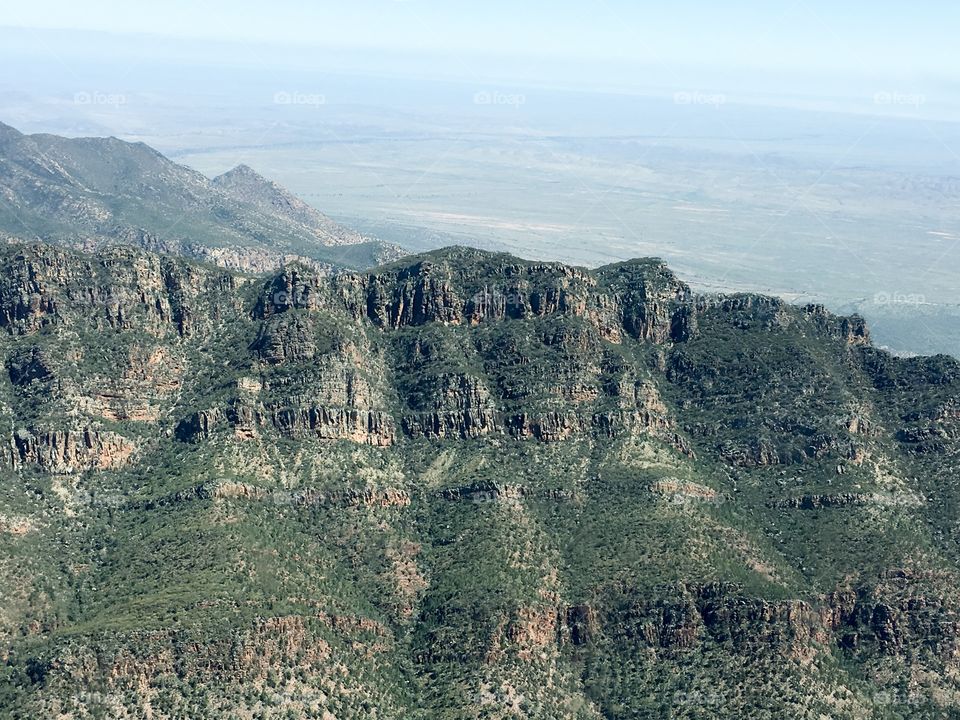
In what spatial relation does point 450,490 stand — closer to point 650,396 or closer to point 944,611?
point 650,396

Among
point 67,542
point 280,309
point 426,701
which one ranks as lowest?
point 426,701

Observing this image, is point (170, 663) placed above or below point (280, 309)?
below

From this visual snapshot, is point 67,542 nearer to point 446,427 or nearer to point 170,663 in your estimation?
point 170,663

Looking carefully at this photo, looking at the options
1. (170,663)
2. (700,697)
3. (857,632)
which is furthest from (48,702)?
(857,632)

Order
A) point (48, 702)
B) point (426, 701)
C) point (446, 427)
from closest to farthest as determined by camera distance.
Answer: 1. point (48, 702)
2. point (426, 701)
3. point (446, 427)

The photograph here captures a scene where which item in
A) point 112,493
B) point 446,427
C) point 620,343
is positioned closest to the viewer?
point 112,493

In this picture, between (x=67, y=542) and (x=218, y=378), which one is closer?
(x=67, y=542)
